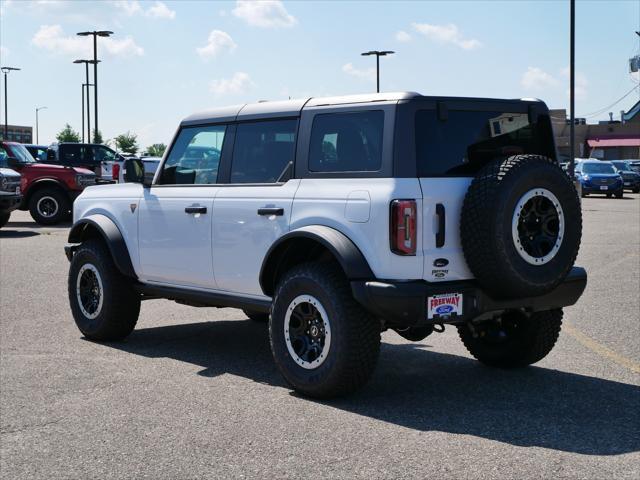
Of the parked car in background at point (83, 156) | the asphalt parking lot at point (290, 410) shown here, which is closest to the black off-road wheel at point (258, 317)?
the asphalt parking lot at point (290, 410)

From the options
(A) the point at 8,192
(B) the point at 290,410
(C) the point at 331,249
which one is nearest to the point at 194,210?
(C) the point at 331,249

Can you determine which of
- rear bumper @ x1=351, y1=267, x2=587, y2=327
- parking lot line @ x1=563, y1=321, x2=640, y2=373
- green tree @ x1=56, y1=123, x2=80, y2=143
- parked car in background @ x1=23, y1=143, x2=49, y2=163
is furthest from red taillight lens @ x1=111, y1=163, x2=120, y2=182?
green tree @ x1=56, y1=123, x2=80, y2=143

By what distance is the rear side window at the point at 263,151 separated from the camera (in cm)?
663

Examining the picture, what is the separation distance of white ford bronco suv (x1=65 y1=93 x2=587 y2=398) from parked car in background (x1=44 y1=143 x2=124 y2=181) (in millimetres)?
20112

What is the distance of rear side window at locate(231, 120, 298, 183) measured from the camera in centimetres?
663

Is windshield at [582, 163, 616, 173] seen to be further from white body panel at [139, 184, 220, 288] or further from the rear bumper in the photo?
the rear bumper

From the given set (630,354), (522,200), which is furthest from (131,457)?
(630,354)

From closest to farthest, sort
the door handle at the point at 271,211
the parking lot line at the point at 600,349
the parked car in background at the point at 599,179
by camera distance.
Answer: the door handle at the point at 271,211 < the parking lot line at the point at 600,349 < the parked car in background at the point at 599,179

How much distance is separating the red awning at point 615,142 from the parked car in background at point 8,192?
235ft

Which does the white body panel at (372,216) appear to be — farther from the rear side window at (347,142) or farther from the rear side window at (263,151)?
the rear side window at (263,151)

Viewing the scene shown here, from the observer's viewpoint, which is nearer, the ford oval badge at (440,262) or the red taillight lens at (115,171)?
the ford oval badge at (440,262)

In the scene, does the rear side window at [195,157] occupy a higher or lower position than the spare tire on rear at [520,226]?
higher

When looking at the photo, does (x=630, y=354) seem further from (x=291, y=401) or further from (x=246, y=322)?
(x=246, y=322)

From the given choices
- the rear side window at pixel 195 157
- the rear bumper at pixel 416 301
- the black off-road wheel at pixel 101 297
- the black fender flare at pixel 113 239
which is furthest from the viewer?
the black off-road wheel at pixel 101 297
